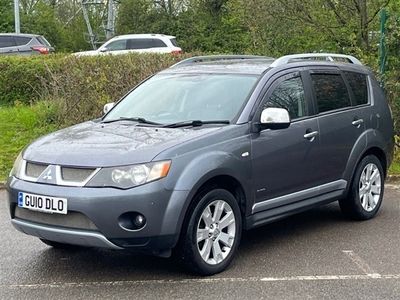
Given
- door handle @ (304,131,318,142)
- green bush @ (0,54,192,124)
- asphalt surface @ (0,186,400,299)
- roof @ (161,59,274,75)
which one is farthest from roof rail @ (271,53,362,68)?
green bush @ (0,54,192,124)

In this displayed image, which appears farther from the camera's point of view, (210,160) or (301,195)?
(301,195)

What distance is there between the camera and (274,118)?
18.6 feet

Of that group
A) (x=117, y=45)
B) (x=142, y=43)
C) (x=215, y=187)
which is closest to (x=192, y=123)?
(x=215, y=187)

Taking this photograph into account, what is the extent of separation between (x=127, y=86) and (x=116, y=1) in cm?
2532

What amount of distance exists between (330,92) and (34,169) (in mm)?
3072

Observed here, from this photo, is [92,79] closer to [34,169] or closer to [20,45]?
[34,169]

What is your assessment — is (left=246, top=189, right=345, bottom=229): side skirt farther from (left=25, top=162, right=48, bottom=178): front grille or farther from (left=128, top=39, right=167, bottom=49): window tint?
(left=128, top=39, right=167, bottom=49): window tint

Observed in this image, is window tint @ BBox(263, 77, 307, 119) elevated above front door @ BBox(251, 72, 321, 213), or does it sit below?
above

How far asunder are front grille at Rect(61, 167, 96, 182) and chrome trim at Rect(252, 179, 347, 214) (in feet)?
4.92

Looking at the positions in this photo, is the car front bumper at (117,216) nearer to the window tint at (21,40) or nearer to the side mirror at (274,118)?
the side mirror at (274,118)

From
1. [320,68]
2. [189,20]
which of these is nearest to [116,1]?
[189,20]

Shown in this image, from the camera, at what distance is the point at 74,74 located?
1190cm

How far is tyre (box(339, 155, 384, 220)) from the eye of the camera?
6.92m

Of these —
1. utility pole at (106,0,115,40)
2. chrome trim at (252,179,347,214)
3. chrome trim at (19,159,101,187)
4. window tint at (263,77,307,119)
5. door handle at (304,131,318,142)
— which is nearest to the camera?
chrome trim at (19,159,101,187)
